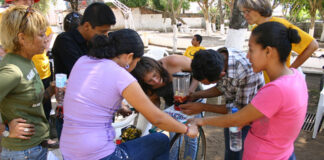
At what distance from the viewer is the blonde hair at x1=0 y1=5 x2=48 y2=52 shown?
158 centimetres

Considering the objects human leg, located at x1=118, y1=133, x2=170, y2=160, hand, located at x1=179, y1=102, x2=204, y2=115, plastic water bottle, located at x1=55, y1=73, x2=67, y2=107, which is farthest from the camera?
hand, located at x1=179, y1=102, x2=204, y2=115

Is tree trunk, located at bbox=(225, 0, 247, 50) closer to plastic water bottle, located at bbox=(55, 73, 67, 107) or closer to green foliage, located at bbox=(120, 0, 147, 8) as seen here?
plastic water bottle, located at bbox=(55, 73, 67, 107)

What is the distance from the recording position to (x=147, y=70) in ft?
7.68

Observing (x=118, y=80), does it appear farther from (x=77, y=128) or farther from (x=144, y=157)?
(x=144, y=157)

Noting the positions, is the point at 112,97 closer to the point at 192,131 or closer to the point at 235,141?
the point at 192,131

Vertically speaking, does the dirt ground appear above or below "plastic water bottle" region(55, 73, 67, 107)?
below

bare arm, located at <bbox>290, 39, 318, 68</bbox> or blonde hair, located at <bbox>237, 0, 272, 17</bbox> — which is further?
bare arm, located at <bbox>290, 39, 318, 68</bbox>

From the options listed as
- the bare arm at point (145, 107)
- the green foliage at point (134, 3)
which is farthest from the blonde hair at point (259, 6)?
the green foliage at point (134, 3)

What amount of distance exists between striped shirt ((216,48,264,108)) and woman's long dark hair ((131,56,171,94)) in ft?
1.88

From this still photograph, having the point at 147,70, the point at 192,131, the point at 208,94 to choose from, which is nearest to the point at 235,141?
the point at 208,94

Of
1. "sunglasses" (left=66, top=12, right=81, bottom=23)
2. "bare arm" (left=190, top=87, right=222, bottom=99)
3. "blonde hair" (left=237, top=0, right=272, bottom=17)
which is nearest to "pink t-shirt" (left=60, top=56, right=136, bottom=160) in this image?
"bare arm" (left=190, top=87, right=222, bottom=99)

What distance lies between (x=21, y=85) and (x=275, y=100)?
155 centimetres

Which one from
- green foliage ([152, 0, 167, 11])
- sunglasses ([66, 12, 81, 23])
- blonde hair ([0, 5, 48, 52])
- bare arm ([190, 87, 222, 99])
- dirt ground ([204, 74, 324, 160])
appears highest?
green foliage ([152, 0, 167, 11])

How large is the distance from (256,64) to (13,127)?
63.1 inches
